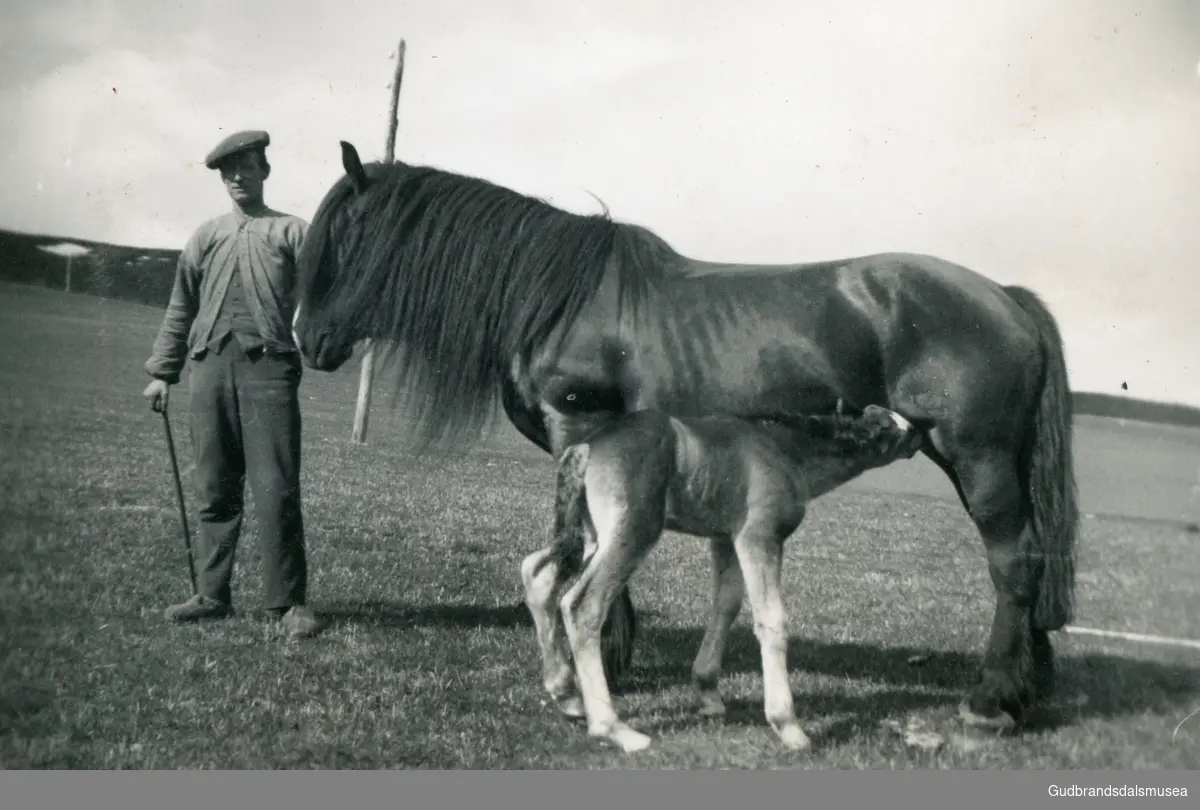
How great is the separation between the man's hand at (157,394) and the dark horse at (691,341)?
0.59 metres

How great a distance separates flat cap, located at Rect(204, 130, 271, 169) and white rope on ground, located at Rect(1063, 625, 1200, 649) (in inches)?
148

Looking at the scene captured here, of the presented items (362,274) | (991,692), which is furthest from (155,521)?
(991,692)

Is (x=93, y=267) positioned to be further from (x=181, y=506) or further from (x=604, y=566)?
(x=604, y=566)

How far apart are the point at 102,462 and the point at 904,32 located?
144 inches

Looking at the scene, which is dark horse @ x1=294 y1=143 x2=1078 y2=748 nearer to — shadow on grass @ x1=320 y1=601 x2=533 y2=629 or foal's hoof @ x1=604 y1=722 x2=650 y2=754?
foal's hoof @ x1=604 y1=722 x2=650 y2=754

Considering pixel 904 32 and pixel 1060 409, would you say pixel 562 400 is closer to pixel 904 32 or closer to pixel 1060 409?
pixel 1060 409

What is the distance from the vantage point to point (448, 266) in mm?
3725

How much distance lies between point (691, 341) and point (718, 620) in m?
0.98

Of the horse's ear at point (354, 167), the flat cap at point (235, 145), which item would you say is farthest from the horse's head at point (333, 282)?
the flat cap at point (235, 145)

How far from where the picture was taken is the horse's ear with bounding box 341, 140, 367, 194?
141 inches

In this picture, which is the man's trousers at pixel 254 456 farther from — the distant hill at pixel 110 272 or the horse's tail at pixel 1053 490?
the horse's tail at pixel 1053 490

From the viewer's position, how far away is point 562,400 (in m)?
3.57

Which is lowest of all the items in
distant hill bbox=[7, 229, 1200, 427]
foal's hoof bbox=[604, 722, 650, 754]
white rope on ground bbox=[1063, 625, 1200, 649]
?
foal's hoof bbox=[604, 722, 650, 754]

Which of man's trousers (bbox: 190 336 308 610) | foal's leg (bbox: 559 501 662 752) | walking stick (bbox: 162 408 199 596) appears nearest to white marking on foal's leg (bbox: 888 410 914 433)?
foal's leg (bbox: 559 501 662 752)
